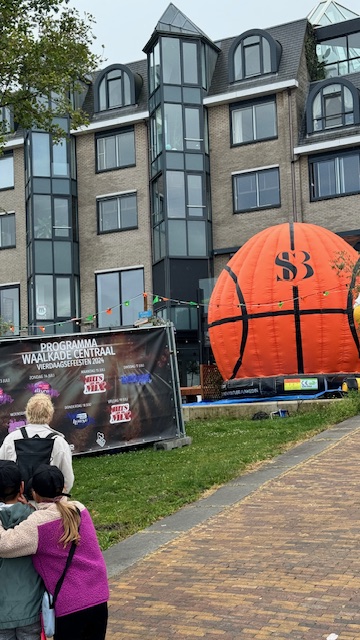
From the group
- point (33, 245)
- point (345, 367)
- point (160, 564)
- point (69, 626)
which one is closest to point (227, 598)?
point (160, 564)

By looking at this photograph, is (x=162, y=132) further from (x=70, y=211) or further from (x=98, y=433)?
(x=98, y=433)

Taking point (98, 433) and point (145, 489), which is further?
point (98, 433)

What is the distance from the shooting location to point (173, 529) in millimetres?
9109

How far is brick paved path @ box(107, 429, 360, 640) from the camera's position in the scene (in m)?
6.12

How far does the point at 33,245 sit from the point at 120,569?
3147 cm

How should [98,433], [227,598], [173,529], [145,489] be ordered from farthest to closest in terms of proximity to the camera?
[98,433]
[145,489]
[173,529]
[227,598]

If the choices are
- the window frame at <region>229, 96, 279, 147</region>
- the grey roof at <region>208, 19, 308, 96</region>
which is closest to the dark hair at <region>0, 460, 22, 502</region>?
the window frame at <region>229, 96, 279, 147</region>

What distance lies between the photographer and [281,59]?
A: 3641 cm

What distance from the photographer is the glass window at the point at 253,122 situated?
35.7 meters

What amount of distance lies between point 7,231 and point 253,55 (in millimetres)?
14520

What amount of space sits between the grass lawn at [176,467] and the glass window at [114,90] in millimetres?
24731

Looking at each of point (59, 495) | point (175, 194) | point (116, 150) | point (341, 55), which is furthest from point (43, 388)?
point (341, 55)

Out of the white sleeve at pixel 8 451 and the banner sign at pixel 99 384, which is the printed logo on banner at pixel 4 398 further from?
the white sleeve at pixel 8 451

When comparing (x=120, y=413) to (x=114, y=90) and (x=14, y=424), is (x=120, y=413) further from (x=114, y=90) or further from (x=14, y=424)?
(x=114, y=90)
